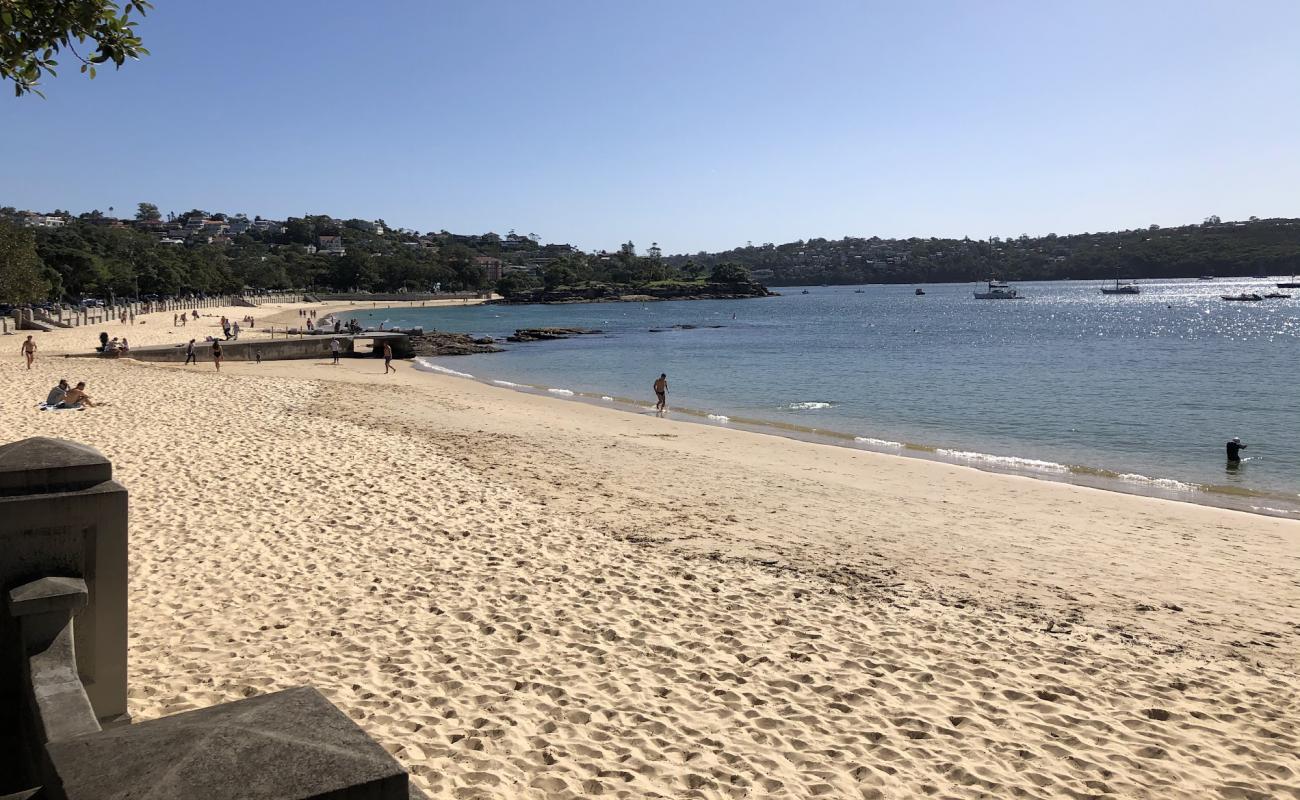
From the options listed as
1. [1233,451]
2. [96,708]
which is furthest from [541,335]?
[96,708]

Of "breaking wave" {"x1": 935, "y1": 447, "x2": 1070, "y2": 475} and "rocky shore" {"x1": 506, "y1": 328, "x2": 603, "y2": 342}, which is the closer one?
"breaking wave" {"x1": 935, "y1": 447, "x2": 1070, "y2": 475}

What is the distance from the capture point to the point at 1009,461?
2177 centimetres

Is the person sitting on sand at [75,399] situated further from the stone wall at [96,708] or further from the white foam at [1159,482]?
the white foam at [1159,482]

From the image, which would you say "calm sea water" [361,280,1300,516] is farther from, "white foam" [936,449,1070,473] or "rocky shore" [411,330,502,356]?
"rocky shore" [411,330,502,356]

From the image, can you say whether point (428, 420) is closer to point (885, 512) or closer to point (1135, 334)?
point (885, 512)

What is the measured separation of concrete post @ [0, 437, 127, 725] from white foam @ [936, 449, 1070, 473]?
20.3 m

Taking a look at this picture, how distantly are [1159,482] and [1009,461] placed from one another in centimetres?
342

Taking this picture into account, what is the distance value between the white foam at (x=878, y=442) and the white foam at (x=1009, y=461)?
1.23 meters

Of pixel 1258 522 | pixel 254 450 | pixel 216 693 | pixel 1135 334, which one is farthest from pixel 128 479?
pixel 1135 334

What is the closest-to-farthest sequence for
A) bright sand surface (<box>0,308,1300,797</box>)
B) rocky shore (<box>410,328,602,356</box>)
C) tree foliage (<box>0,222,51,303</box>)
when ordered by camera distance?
bright sand surface (<box>0,308,1300,797</box>) < tree foliage (<box>0,222,51,303</box>) < rocky shore (<box>410,328,602,356</box>)

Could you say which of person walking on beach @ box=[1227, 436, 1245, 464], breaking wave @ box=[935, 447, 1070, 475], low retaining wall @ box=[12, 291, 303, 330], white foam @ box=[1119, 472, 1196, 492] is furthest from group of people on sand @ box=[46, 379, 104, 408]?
low retaining wall @ box=[12, 291, 303, 330]

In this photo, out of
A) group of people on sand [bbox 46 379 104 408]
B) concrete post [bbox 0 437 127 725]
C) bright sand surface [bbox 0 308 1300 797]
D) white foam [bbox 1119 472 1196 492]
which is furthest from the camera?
group of people on sand [bbox 46 379 104 408]

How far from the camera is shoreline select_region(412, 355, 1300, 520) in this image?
17.7m

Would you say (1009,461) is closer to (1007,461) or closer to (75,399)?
(1007,461)
